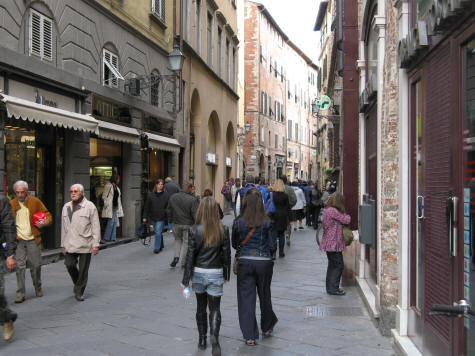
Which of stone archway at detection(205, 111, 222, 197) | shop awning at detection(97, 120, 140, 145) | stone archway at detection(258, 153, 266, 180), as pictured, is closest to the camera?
shop awning at detection(97, 120, 140, 145)

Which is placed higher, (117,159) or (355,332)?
(117,159)

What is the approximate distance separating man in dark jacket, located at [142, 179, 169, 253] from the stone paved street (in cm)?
266

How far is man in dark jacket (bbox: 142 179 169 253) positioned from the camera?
1315 cm

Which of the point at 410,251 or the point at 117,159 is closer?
the point at 410,251

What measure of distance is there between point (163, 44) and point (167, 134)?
2983mm

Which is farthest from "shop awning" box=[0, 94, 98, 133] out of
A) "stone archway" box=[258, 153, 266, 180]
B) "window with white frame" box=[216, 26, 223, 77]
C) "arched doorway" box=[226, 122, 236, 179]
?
"stone archway" box=[258, 153, 266, 180]

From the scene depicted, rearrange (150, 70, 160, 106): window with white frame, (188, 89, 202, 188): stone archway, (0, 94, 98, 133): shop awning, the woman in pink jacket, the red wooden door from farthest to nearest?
(188, 89, 202, 188): stone archway
(150, 70, 160, 106): window with white frame
(0, 94, 98, 133): shop awning
the woman in pink jacket
the red wooden door

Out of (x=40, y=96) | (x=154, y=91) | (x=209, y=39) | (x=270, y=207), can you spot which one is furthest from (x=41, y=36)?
(x=209, y=39)

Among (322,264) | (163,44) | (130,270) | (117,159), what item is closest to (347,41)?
(322,264)

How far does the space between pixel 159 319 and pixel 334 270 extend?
2889 millimetres

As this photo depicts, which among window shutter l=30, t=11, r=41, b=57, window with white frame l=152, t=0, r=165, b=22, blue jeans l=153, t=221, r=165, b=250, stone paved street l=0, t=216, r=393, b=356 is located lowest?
stone paved street l=0, t=216, r=393, b=356

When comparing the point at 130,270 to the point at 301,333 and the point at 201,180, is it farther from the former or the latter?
the point at 201,180

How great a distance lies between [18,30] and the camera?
10.6 metres

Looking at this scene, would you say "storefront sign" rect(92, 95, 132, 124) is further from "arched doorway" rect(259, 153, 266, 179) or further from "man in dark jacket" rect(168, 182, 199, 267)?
"arched doorway" rect(259, 153, 266, 179)
